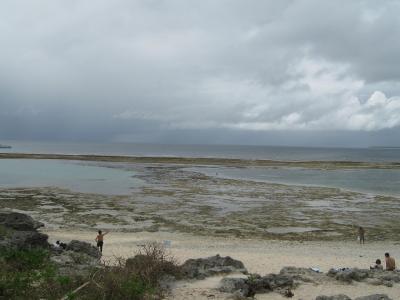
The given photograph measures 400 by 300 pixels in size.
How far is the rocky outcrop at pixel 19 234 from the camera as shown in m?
14.7

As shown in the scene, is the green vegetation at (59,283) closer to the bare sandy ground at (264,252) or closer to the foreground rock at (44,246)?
the foreground rock at (44,246)

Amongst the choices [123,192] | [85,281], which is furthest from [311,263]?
[123,192]

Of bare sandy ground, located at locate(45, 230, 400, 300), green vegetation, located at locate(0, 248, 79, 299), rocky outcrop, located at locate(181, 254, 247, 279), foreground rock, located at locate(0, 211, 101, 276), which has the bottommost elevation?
bare sandy ground, located at locate(45, 230, 400, 300)

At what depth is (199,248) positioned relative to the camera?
21781 millimetres

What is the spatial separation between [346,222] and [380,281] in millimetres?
16311

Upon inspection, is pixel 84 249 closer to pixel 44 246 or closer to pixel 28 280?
pixel 44 246

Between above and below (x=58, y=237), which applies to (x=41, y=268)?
above

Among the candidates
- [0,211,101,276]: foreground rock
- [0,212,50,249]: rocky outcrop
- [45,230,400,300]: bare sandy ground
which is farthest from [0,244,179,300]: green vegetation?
[45,230,400,300]: bare sandy ground

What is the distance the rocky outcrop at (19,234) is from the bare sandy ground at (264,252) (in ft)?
10.4

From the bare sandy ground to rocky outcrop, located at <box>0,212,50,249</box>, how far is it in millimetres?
3165

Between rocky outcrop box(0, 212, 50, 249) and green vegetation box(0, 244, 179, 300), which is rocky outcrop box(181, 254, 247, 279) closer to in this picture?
green vegetation box(0, 244, 179, 300)

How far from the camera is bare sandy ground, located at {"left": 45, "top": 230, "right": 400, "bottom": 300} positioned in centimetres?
1394

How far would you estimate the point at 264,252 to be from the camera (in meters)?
21.0

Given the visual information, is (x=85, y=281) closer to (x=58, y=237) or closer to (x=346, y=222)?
(x=58, y=237)
